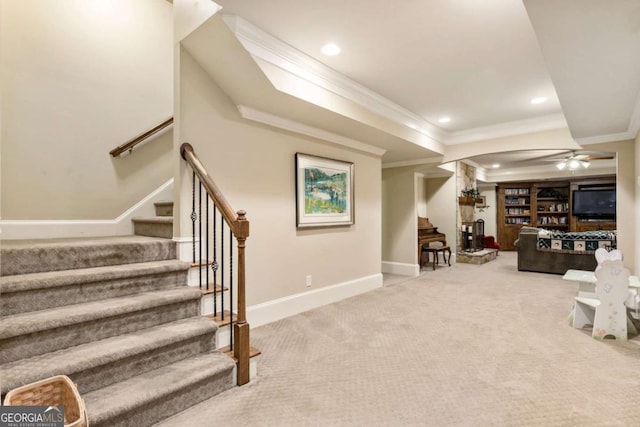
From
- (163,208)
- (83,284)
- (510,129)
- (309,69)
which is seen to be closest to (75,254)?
(83,284)

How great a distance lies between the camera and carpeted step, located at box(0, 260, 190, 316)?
5.54 feet

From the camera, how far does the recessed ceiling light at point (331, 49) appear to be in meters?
2.58

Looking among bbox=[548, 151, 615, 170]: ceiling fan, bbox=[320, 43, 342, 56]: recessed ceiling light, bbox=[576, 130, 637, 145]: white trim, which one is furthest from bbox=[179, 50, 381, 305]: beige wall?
bbox=[548, 151, 615, 170]: ceiling fan

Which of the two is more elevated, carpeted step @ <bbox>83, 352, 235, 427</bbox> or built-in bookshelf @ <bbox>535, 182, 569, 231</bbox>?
built-in bookshelf @ <bbox>535, 182, 569, 231</bbox>

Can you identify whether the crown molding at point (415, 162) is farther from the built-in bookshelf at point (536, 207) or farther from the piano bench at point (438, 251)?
the built-in bookshelf at point (536, 207)

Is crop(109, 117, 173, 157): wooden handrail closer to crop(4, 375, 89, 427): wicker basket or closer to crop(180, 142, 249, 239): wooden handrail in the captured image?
crop(180, 142, 249, 239): wooden handrail

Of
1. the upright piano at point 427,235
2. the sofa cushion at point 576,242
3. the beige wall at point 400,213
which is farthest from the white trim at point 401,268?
the sofa cushion at point 576,242

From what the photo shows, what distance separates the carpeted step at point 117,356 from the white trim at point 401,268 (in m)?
4.35

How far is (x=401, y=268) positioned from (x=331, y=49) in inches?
169

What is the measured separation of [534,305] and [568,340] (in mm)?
1131

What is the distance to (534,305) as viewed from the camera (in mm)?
3816

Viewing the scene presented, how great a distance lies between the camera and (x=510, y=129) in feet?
15.3

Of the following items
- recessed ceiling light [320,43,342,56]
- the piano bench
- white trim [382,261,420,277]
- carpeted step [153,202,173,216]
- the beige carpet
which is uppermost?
recessed ceiling light [320,43,342,56]

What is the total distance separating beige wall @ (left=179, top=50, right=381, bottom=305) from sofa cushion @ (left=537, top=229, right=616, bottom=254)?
3943 mm
